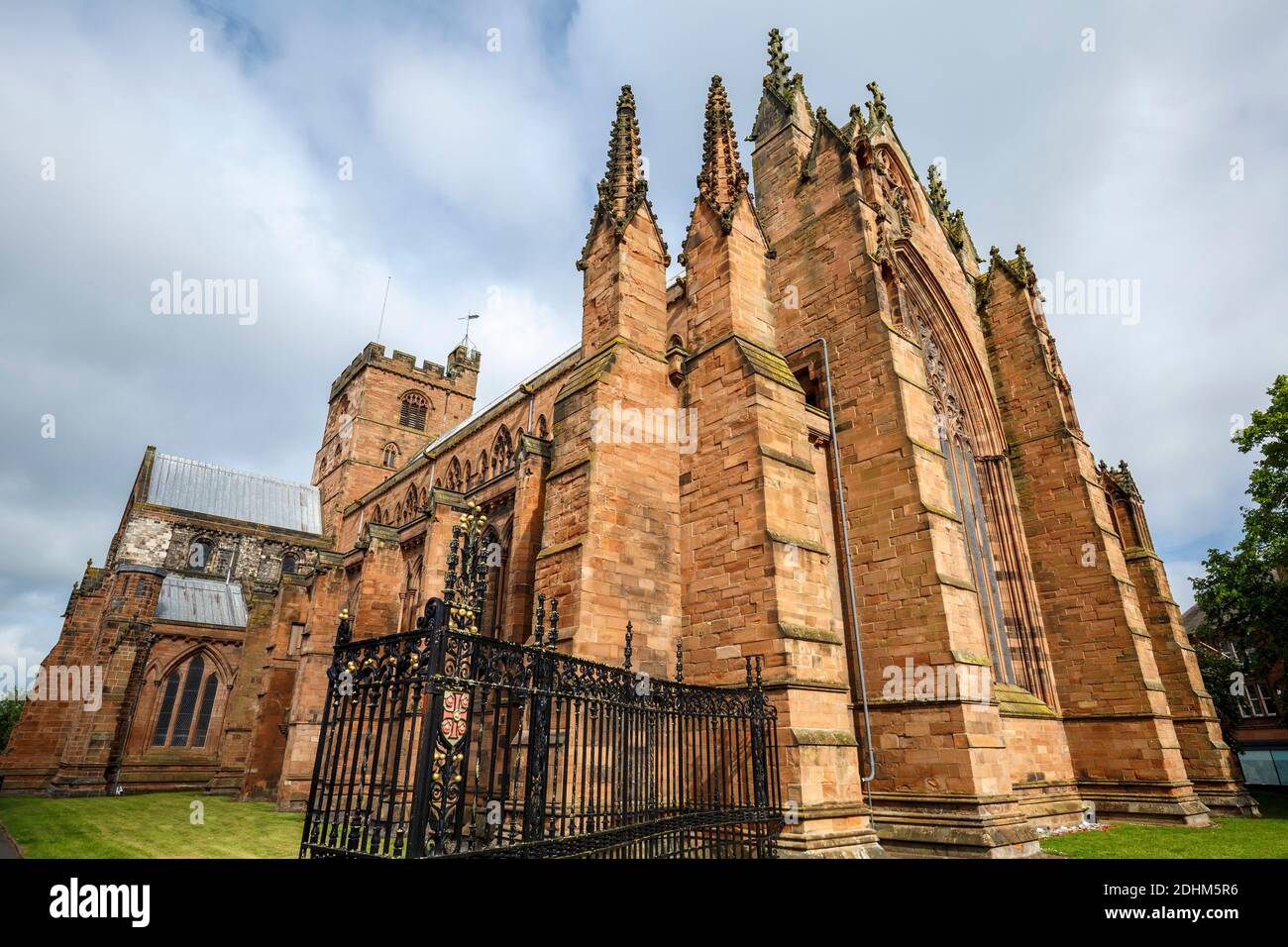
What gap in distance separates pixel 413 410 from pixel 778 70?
3572cm

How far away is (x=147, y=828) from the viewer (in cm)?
1501

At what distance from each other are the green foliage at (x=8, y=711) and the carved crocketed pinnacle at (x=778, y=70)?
72864 mm

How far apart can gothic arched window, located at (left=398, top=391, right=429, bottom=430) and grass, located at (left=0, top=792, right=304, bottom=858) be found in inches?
1075

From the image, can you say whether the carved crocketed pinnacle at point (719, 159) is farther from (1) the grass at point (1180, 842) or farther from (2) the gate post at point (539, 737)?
(1) the grass at point (1180, 842)

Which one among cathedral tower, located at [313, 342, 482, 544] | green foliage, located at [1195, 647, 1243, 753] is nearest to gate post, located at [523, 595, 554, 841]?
green foliage, located at [1195, 647, 1243, 753]

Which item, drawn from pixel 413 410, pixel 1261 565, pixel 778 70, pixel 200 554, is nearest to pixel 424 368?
pixel 413 410

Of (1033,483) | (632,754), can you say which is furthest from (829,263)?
(632,754)

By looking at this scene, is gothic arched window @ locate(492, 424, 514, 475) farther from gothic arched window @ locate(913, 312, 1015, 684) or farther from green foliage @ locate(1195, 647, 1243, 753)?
green foliage @ locate(1195, 647, 1243, 753)

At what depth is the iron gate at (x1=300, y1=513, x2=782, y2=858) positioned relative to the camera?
3.92 meters

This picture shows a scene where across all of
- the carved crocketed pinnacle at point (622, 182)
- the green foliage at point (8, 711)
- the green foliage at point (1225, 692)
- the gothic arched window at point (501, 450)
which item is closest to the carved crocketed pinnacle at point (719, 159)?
the carved crocketed pinnacle at point (622, 182)

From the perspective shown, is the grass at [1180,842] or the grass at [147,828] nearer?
the grass at [1180,842]

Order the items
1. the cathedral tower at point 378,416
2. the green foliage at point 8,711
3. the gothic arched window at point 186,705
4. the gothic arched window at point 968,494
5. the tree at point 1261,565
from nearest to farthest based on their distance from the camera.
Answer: the gothic arched window at point 968,494 → the tree at point 1261,565 → the gothic arched window at point 186,705 → the cathedral tower at point 378,416 → the green foliage at point 8,711

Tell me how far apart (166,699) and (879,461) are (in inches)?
1267

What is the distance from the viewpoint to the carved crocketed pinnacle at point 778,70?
17266 mm
